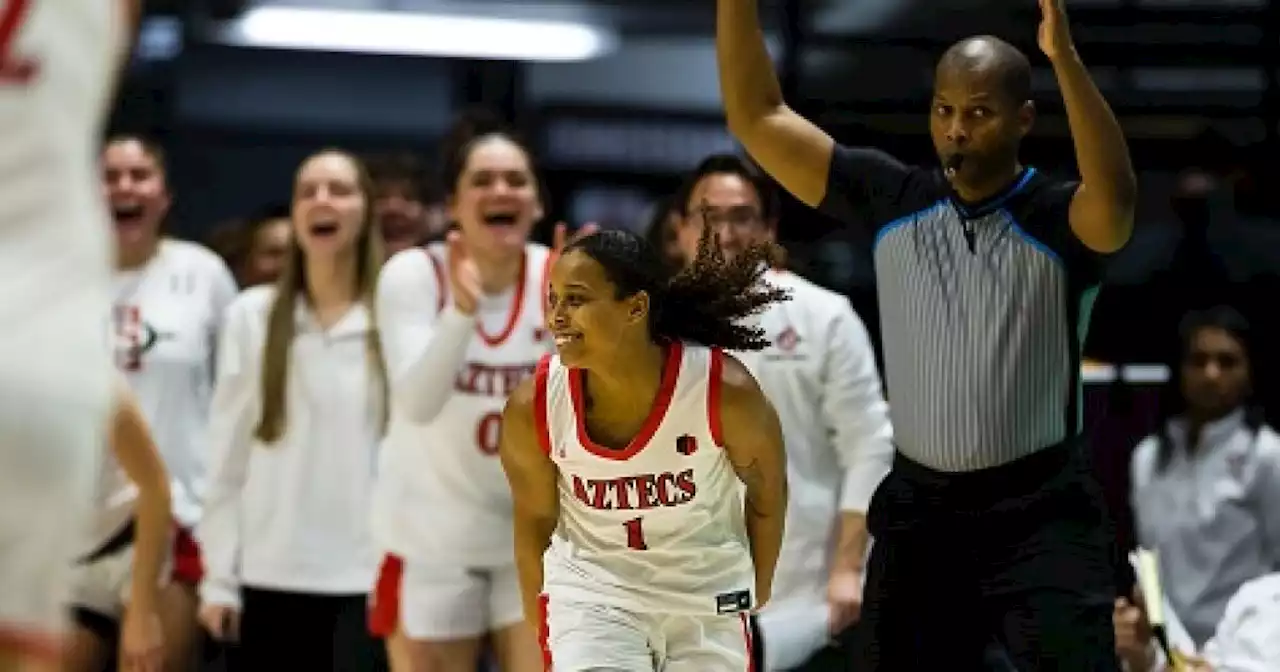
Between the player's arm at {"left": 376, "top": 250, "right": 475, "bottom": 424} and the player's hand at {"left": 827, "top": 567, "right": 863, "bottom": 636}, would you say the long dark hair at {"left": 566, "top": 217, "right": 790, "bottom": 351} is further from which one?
the player's hand at {"left": 827, "top": 567, "right": 863, "bottom": 636}

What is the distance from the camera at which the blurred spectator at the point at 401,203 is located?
5.62 metres

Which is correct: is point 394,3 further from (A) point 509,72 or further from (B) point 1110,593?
(B) point 1110,593

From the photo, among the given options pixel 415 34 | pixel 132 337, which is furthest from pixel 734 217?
pixel 415 34

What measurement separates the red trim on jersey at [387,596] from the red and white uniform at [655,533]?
34.9 inches

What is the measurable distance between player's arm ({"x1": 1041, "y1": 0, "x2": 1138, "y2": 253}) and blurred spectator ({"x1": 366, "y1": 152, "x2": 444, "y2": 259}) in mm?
2453

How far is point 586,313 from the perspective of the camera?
11.7 feet

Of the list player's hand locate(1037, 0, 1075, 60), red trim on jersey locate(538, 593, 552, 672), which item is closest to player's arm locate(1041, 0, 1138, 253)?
player's hand locate(1037, 0, 1075, 60)

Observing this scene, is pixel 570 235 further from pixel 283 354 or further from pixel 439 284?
pixel 283 354

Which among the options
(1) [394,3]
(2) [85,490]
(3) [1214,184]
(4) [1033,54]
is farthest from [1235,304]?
(2) [85,490]

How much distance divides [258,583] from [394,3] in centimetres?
304

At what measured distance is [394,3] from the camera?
7336mm

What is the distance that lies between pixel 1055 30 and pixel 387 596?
1.94 m

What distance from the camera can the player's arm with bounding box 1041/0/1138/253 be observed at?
3359 mm

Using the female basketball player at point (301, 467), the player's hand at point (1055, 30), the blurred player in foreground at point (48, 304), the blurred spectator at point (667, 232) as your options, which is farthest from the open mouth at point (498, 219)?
the blurred player in foreground at point (48, 304)
